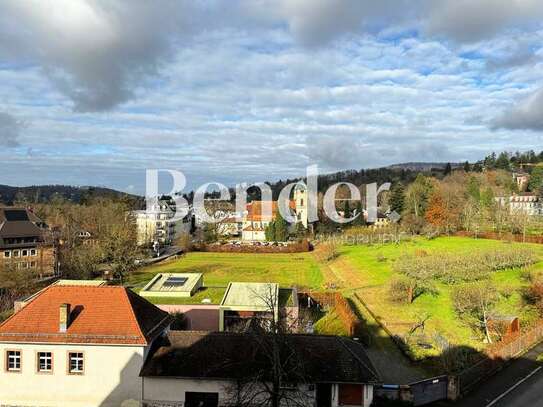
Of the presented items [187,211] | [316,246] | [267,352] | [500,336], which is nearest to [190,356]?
[267,352]

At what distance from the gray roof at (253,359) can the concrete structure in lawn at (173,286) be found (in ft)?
36.2

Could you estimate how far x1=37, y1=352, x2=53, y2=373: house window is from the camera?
60.0 feet

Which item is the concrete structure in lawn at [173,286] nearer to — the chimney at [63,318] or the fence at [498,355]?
the chimney at [63,318]

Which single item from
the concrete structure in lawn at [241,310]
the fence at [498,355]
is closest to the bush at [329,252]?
the concrete structure in lawn at [241,310]

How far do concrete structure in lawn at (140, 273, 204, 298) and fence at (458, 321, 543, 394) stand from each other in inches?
658

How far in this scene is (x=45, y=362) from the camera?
721 inches

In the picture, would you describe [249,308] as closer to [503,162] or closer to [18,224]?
[18,224]

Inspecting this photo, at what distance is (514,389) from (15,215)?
53.4 metres

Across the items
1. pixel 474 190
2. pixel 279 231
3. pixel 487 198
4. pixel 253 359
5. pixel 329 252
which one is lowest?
pixel 253 359

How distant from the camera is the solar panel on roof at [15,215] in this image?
5516 cm

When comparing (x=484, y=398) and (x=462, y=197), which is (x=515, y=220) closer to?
(x=462, y=197)

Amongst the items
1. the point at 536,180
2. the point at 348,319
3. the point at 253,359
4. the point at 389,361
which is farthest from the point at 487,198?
the point at 253,359

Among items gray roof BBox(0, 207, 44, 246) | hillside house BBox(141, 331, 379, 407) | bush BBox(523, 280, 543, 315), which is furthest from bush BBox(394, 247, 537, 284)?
gray roof BBox(0, 207, 44, 246)

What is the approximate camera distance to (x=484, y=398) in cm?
1912
